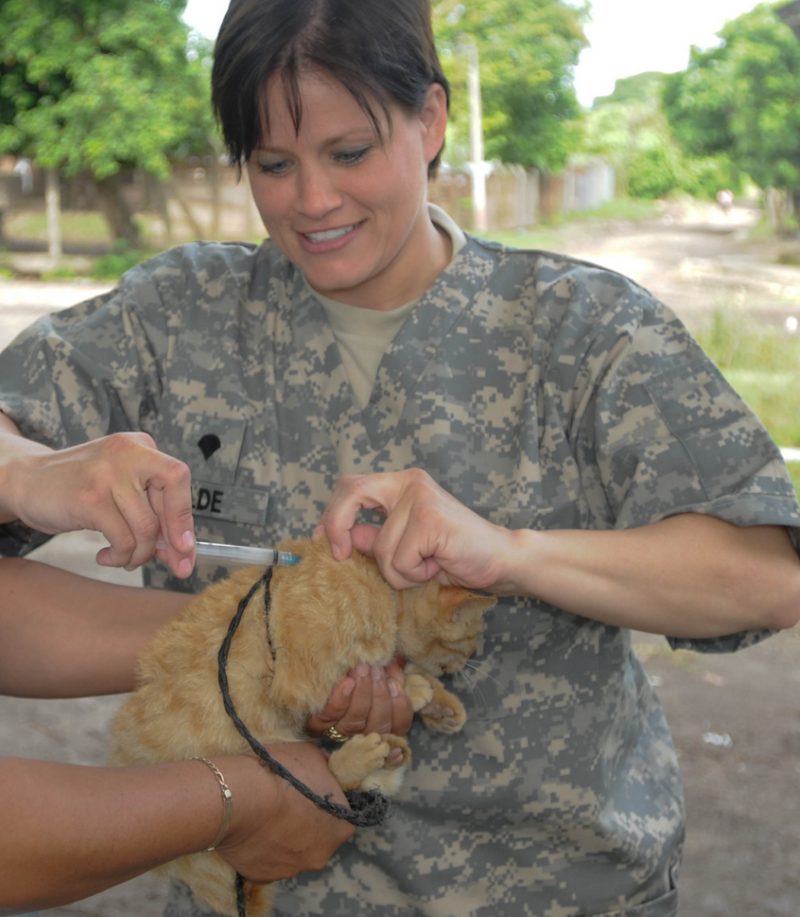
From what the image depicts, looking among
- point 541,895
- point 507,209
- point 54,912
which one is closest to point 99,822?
point 541,895

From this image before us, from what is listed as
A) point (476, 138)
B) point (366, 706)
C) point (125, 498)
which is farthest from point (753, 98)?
point (125, 498)

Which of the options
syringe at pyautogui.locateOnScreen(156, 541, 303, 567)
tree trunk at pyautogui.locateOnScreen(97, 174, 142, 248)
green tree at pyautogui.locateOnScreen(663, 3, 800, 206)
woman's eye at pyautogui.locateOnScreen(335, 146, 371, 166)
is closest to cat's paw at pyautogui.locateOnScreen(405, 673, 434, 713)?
syringe at pyautogui.locateOnScreen(156, 541, 303, 567)

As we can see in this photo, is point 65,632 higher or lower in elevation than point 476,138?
lower

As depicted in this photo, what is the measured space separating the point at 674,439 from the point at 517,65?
11838 mm

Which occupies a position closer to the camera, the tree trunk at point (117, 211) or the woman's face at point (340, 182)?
the woman's face at point (340, 182)

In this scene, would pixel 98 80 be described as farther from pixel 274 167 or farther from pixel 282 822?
pixel 282 822

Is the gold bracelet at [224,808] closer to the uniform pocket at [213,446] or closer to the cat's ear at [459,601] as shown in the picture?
the cat's ear at [459,601]

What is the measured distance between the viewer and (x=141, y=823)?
1.06m

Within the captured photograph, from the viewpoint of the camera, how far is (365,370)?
5.14ft

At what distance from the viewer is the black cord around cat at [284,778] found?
47.1 inches

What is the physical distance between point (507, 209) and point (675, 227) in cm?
309

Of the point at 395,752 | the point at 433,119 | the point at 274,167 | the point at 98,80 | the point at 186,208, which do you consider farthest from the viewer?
the point at 186,208

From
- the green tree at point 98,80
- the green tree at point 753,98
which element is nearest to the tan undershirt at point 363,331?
the green tree at point 98,80

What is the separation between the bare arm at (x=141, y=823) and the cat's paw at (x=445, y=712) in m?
0.18
